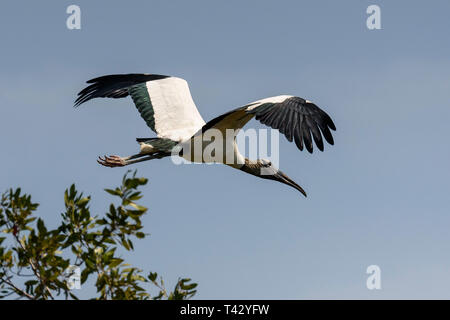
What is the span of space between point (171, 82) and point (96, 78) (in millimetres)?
1076

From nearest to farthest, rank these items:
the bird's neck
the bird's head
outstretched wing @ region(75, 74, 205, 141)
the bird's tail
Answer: the bird's tail
outstretched wing @ region(75, 74, 205, 141)
the bird's neck
the bird's head

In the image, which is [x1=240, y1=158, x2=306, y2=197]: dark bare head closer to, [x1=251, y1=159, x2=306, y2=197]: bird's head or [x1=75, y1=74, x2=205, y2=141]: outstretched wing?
[x1=251, y1=159, x2=306, y2=197]: bird's head

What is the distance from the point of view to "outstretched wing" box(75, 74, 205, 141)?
909 centimetres

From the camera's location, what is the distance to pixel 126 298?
202 inches

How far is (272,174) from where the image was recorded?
10.1 m

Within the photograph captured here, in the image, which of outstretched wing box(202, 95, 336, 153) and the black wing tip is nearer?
outstretched wing box(202, 95, 336, 153)

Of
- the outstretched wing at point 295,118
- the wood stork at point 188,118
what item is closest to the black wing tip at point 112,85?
the wood stork at point 188,118

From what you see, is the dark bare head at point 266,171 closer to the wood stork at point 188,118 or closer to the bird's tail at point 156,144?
the wood stork at point 188,118

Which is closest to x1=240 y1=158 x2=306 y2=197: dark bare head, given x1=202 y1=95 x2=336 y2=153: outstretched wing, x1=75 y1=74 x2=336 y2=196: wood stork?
x1=75 y1=74 x2=336 y2=196: wood stork

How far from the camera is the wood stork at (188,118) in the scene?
298 inches

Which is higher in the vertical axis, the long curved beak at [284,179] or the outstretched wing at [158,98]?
the outstretched wing at [158,98]

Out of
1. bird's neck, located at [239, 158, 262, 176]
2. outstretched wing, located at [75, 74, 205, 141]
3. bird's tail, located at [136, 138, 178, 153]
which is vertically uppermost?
outstretched wing, located at [75, 74, 205, 141]

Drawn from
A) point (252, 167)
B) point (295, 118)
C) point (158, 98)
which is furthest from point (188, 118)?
point (295, 118)
